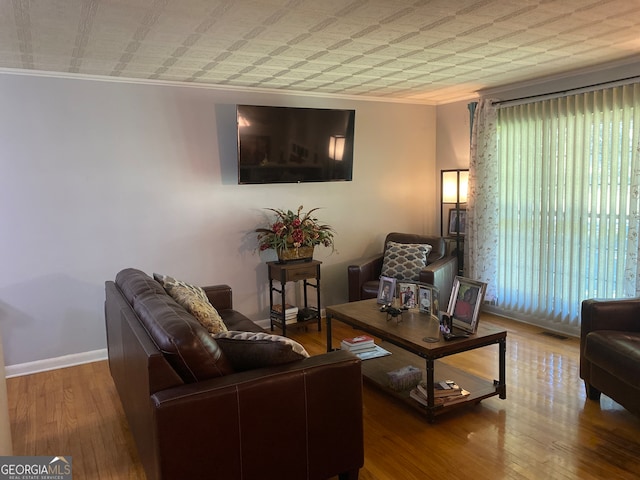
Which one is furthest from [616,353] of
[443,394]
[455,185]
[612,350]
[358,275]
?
[455,185]

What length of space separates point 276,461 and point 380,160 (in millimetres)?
3986

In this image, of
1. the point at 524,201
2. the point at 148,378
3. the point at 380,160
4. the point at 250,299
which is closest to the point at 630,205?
the point at 524,201

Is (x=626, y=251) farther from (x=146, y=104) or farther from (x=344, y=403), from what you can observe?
(x=146, y=104)

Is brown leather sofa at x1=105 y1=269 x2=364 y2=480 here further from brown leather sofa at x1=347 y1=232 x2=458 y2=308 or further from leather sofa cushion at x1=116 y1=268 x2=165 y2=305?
brown leather sofa at x1=347 y1=232 x2=458 y2=308

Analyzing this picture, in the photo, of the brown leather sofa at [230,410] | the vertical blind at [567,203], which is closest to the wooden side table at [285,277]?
the vertical blind at [567,203]

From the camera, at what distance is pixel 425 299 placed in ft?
11.4

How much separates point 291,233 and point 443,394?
2.19 meters

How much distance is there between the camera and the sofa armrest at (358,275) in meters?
4.95

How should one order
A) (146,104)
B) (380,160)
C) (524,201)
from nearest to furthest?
(146,104), (524,201), (380,160)

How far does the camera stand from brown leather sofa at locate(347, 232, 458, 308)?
4.67 meters

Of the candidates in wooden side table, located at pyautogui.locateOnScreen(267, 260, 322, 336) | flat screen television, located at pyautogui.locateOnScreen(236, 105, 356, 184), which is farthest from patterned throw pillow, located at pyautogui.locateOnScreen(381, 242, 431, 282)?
flat screen television, located at pyautogui.locateOnScreen(236, 105, 356, 184)

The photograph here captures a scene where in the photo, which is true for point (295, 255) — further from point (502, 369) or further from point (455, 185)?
point (502, 369)

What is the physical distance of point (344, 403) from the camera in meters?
2.24

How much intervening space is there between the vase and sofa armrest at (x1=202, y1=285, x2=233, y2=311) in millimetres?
844
